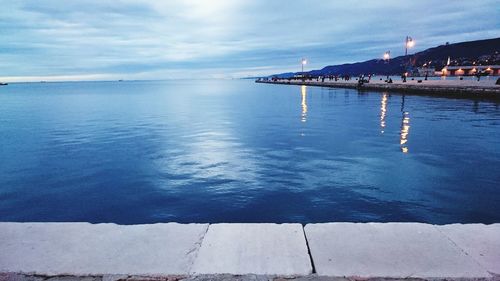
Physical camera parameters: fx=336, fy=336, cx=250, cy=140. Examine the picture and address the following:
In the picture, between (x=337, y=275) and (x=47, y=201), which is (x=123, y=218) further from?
(x=337, y=275)

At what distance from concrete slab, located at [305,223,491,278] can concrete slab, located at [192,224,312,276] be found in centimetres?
17

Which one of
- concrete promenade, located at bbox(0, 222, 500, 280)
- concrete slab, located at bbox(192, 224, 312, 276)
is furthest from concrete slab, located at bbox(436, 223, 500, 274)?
concrete slab, located at bbox(192, 224, 312, 276)

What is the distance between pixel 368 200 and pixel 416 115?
2098cm

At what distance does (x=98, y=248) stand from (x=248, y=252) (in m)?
1.69

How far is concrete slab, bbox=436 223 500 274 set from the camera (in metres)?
3.43

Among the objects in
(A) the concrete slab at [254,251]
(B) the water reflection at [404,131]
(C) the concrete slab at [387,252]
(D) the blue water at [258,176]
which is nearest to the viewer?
(C) the concrete slab at [387,252]

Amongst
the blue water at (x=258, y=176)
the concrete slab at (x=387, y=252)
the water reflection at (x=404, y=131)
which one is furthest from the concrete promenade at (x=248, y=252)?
the water reflection at (x=404, y=131)

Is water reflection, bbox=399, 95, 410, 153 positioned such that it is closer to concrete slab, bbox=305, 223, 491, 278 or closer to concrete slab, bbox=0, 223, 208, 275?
concrete slab, bbox=305, 223, 491, 278

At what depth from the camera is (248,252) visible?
371 cm

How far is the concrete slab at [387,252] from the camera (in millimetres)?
3293

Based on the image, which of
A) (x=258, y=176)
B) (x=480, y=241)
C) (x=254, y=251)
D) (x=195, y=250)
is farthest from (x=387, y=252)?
(x=258, y=176)

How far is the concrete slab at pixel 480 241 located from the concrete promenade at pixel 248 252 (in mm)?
10

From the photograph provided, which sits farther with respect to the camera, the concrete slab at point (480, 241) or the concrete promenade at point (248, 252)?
the concrete slab at point (480, 241)

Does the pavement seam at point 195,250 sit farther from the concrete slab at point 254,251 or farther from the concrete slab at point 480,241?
the concrete slab at point 480,241
